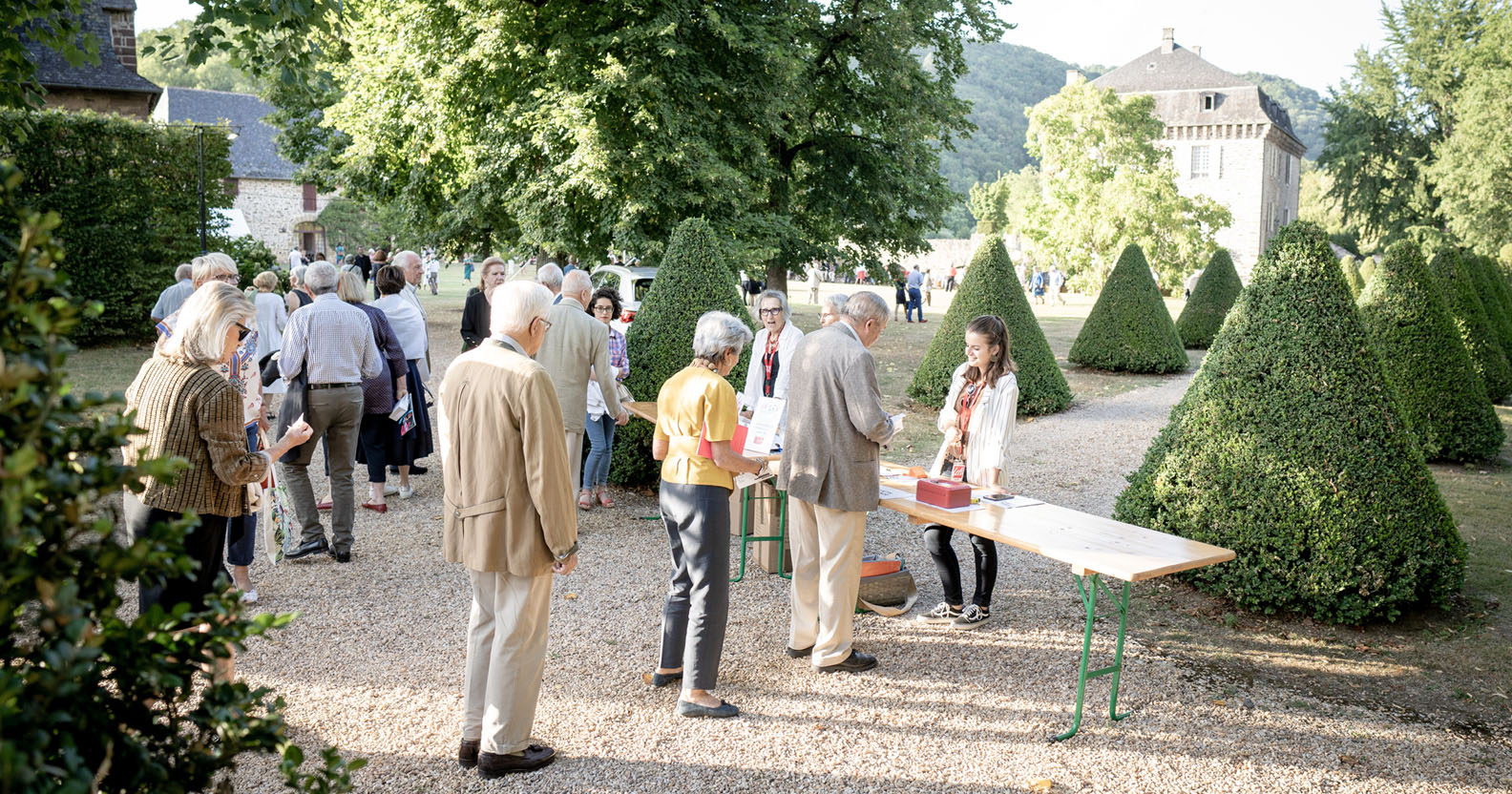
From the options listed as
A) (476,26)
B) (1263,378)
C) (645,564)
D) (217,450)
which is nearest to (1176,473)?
(1263,378)

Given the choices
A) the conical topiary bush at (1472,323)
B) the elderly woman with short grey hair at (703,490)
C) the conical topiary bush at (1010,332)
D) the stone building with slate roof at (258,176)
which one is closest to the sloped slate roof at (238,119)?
the stone building with slate roof at (258,176)

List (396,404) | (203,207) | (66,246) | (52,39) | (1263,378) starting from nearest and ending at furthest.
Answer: (52,39), (1263,378), (396,404), (66,246), (203,207)

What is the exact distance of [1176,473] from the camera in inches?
249

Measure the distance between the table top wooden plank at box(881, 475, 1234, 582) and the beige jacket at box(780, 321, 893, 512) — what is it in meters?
0.54

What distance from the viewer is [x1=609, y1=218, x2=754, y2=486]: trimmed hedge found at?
28.6 feet

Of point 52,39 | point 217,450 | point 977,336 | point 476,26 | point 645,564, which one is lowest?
point 645,564

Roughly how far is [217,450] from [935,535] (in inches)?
144

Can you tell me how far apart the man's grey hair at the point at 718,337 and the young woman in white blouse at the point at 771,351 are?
106 inches

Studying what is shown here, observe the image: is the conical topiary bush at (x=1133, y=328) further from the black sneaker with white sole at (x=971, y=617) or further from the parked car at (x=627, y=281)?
the black sneaker with white sole at (x=971, y=617)

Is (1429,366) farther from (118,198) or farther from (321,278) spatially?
(118,198)

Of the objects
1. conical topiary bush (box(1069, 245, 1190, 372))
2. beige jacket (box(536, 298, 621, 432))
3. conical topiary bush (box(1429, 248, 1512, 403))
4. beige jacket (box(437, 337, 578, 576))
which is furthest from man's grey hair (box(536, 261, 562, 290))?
A: conical topiary bush (box(1069, 245, 1190, 372))

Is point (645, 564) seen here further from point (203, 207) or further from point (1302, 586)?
point (203, 207)

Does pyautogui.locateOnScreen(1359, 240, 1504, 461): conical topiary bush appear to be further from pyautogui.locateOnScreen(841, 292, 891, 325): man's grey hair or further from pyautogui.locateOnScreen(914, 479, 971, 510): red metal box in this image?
pyautogui.locateOnScreen(841, 292, 891, 325): man's grey hair

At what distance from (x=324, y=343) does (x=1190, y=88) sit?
66439mm
